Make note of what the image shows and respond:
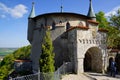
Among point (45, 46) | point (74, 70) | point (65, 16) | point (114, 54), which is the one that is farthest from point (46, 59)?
point (114, 54)

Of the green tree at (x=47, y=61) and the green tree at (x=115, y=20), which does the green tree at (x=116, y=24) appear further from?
the green tree at (x=47, y=61)

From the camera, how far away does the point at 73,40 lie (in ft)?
68.6

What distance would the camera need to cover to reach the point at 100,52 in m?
22.1

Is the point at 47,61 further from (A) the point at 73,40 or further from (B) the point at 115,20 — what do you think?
(B) the point at 115,20

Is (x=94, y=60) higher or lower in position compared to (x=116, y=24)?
lower

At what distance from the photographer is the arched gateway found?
2050 cm

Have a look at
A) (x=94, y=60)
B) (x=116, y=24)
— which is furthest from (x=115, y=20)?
(x=94, y=60)

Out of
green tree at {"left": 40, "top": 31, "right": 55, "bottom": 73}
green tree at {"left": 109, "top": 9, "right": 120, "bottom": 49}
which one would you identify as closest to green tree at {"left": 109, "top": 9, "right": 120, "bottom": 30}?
green tree at {"left": 109, "top": 9, "right": 120, "bottom": 49}

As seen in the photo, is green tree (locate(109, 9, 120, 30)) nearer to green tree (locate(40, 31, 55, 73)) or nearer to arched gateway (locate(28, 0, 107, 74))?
arched gateway (locate(28, 0, 107, 74))

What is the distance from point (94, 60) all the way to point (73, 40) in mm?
4510

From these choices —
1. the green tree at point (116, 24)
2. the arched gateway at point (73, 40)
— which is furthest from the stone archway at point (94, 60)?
the green tree at point (116, 24)

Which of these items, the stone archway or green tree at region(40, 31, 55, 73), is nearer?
green tree at region(40, 31, 55, 73)

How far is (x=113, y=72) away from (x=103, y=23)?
1914cm

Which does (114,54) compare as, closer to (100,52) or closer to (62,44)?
(100,52)
